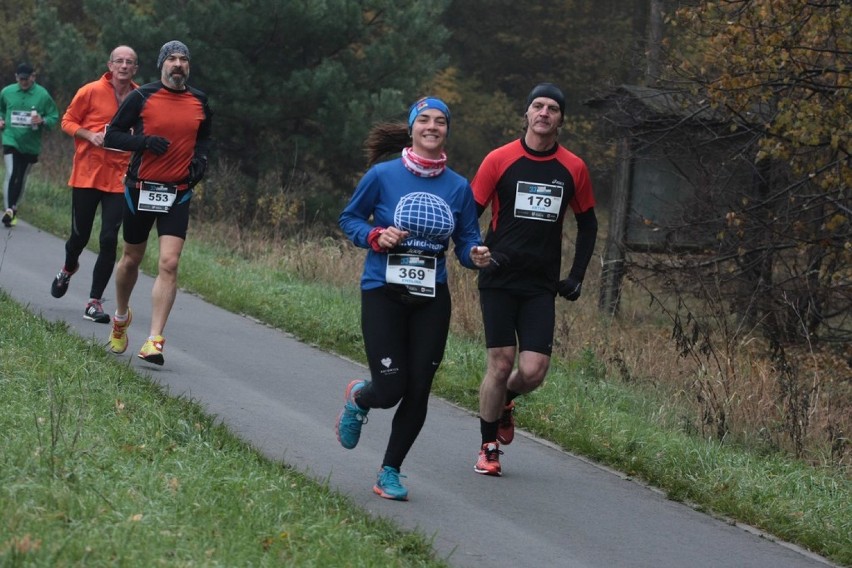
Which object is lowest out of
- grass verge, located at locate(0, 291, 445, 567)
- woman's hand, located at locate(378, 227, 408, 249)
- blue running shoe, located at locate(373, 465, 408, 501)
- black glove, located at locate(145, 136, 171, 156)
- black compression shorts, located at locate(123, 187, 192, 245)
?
blue running shoe, located at locate(373, 465, 408, 501)

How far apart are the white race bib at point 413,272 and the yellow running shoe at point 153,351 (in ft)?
10.6

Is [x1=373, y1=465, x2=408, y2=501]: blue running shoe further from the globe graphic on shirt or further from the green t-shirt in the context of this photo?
the green t-shirt

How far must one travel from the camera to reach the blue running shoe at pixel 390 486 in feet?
22.6

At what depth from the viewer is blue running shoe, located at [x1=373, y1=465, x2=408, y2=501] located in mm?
6875

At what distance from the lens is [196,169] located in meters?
9.63

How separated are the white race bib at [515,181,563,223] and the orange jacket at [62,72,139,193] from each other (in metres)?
4.61

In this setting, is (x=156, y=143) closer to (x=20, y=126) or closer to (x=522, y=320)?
(x=522, y=320)

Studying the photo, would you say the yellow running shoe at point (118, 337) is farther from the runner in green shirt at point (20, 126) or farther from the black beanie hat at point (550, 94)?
the runner in green shirt at point (20, 126)

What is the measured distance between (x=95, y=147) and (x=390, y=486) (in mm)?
5649

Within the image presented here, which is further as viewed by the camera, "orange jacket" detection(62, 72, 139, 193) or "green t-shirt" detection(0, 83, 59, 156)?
"green t-shirt" detection(0, 83, 59, 156)

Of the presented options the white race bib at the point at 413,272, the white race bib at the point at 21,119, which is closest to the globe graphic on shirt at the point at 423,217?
the white race bib at the point at 413,272

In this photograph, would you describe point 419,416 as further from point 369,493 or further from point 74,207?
point 74,207

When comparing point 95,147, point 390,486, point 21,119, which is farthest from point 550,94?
point 21,119

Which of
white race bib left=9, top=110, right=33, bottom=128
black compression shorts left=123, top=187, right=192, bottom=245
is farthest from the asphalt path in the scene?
white race bib left=9, top=110, right=33, bottom=128
